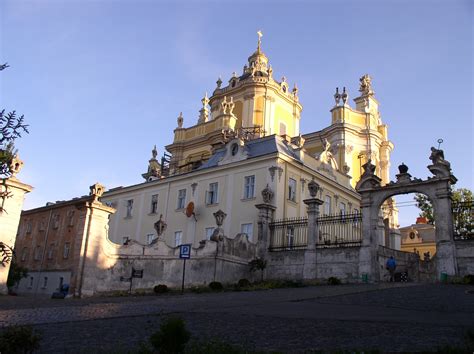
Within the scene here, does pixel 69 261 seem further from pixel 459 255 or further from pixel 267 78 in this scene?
pixel 267 78

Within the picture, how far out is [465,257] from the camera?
21734 mm

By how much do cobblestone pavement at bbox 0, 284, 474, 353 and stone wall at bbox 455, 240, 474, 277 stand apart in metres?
5.74

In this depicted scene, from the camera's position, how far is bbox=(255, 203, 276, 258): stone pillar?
28641mm

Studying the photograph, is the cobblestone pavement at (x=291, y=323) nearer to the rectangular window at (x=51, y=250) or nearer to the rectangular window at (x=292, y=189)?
the rectangular window at (x=292, y=189)

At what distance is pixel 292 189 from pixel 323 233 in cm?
936

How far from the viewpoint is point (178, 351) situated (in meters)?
6.71

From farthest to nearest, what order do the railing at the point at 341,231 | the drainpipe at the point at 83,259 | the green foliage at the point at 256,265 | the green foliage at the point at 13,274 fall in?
the green foliage at the point at 256,265 < the green foliage at the point at 13,274 < the railing at the point at 341,231 < the drainpipe at the point at 83,259

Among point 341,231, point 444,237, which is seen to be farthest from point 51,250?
point 444,237

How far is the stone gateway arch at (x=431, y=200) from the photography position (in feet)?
72.9

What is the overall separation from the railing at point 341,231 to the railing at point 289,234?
1006 mm

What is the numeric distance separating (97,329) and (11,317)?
11.3 ft

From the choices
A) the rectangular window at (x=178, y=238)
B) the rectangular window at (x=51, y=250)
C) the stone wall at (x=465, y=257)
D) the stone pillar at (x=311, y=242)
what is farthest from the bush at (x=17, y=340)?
the rectangular window at (x=178, y=238)

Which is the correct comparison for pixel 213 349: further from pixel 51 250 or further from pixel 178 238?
pixel 178 238

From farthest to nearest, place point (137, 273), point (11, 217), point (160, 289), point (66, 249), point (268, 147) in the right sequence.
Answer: point (268, 147)
point (66, 249)
point (11, 217)
point (137, 273)
point (160, 289)
